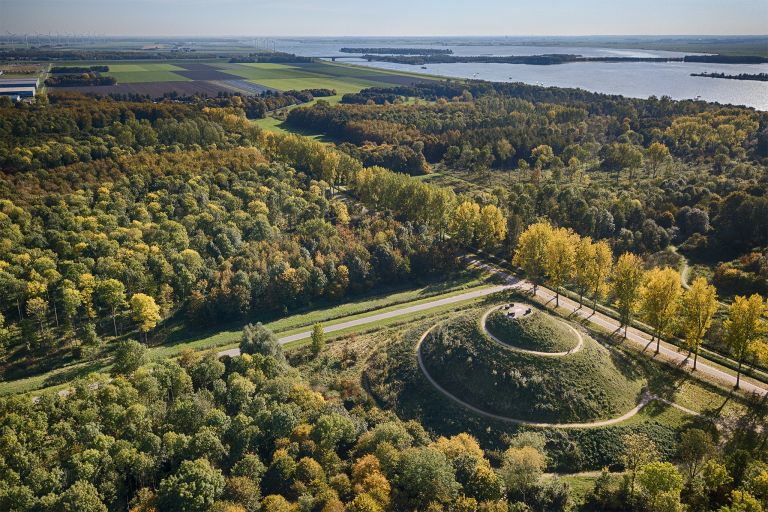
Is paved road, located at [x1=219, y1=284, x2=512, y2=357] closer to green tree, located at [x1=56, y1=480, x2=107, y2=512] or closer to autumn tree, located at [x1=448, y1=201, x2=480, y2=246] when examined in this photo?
autumn tree, located at [x1=448, y1=201, x2=480, y2=246]

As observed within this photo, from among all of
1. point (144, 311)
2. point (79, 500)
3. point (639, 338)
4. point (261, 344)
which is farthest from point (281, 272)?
point (639, 338)

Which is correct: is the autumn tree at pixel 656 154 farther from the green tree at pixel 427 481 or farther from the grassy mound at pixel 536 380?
the green tree at pixel 427 481

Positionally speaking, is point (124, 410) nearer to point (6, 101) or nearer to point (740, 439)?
point (740, 439)

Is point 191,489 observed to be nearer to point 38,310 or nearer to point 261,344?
point 261,344

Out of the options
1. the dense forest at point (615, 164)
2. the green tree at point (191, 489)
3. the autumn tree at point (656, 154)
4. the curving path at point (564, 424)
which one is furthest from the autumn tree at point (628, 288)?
the autumn tree at point (656, 154)

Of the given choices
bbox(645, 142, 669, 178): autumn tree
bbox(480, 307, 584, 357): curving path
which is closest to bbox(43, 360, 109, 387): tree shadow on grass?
bbox(480, 307, 584, 357): curving path

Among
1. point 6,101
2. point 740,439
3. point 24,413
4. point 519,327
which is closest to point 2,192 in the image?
point 24,413
